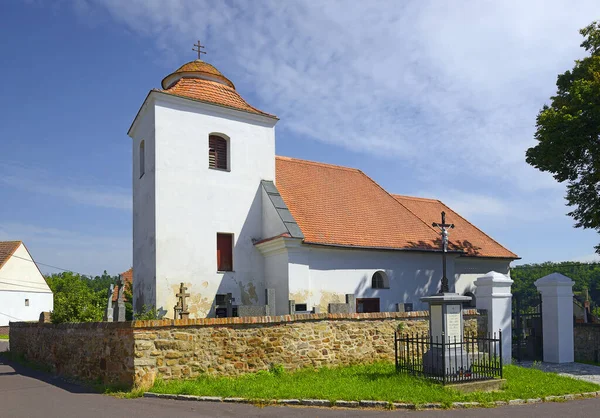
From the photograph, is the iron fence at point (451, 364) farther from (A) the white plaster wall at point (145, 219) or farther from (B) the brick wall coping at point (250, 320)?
(A) the white plaster wall at point (145, 219)

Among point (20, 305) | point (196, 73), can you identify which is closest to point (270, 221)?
point (196, 73)

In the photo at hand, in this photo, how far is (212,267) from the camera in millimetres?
17578

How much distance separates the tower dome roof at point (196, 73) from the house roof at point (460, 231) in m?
10.6

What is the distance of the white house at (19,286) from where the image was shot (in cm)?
4288

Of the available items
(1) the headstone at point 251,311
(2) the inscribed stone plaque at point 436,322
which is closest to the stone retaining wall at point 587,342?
(2) the inscribed stone plaque at point 436,322

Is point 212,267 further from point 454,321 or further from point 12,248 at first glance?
point 12,248

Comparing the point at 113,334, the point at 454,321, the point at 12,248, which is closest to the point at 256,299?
the point at 113,334

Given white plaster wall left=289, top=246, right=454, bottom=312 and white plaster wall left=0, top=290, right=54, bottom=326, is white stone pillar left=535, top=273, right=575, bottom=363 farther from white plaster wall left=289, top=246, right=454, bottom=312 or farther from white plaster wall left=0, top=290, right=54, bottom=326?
white plaster wall left=0, top=290, right=54, bottom=326

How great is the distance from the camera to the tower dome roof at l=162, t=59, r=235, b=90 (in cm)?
1944

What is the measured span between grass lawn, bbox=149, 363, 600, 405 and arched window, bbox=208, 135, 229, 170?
8.50 m

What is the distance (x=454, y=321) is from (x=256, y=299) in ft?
27.4

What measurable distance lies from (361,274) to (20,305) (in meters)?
36.7

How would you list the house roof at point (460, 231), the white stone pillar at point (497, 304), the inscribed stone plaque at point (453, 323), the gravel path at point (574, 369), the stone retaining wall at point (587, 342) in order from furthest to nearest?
the house roof at point (460, 231), the stone retaining wall at point (587, 342), the white stone pillar at point (497, 304), the gravel path at point (574, 369), the inscribed stone plaque at point (453, 323)

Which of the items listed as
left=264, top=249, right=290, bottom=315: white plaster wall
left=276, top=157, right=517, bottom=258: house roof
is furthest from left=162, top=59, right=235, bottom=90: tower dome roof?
left=264, top=249, right=290, bottom=315: white plaster wall
